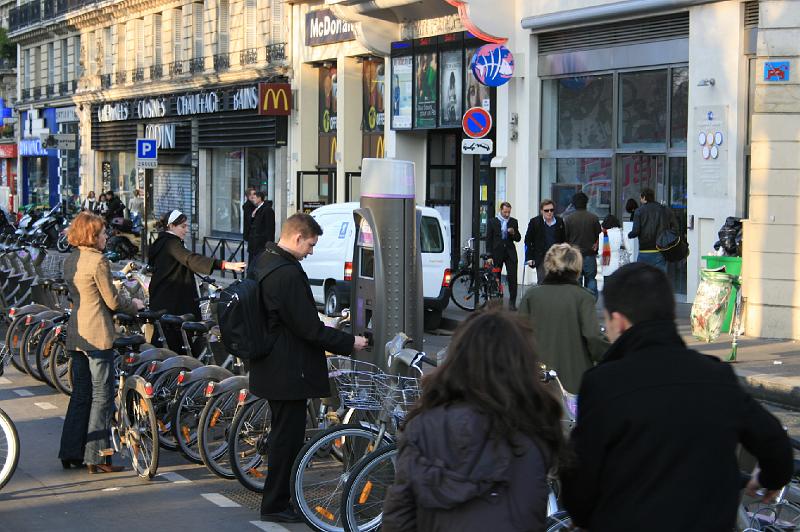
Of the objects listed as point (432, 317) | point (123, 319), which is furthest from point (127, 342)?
point (432, 317)

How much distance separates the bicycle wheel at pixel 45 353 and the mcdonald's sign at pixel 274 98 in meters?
20.6

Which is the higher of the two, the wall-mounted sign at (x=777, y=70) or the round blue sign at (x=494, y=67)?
the round blue sign at (x=494, y=67)

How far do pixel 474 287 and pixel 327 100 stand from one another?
1384cm

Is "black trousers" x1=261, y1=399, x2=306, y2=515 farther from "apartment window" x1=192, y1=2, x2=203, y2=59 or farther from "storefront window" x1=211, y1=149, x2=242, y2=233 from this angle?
"apartment window" x1=192, y1=2, x2=203, y2=59

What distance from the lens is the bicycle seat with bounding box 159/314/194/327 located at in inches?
381

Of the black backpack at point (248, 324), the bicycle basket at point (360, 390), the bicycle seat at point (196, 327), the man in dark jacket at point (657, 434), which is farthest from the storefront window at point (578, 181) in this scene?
the man in dark jacket at point (657, 434)

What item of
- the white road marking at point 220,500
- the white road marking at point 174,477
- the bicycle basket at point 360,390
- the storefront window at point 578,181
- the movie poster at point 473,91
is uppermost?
the movie poster at point 473,91

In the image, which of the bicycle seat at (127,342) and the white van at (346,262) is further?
the white van at (346,262)

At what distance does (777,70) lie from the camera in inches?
600

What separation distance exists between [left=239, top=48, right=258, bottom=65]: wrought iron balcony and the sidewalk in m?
20.1

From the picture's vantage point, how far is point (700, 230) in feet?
62.2

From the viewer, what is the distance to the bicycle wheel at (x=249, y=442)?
7.66m

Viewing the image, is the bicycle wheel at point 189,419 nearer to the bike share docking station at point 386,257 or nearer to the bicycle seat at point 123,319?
the bicycle seat at point 123,319

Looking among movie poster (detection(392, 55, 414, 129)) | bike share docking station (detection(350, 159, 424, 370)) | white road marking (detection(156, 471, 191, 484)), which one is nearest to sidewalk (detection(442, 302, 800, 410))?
bike share docking station (detection(350, 159, 424, 370))
